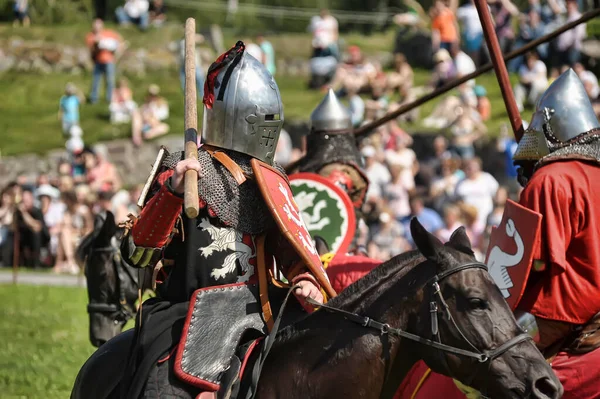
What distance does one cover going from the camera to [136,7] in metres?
31.6

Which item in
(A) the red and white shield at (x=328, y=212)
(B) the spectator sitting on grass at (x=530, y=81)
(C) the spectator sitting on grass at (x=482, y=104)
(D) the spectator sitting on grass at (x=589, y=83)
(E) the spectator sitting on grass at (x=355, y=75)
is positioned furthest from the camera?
(E) the spectator sitting on grass at (x=355, y=75)

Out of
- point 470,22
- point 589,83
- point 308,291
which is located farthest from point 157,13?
point 308,291

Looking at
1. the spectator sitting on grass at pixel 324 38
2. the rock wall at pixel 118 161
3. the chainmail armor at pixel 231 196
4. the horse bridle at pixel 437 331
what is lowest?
the rock wall at pixel 118 161

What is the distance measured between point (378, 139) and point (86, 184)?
19.2 ft

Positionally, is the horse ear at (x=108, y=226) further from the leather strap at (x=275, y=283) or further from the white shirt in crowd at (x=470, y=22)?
the white shirt in crowd at (x=470, y=22)

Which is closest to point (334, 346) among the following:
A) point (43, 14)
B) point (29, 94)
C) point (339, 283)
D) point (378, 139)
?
point (339, 283)

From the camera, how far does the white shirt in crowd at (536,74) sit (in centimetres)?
1953

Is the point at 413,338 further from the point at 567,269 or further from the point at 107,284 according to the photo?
the point at 107,284

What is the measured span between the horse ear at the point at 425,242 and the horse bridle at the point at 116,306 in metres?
4.59

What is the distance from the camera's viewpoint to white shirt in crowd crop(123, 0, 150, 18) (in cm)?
3167

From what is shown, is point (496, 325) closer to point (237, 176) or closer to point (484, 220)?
point (237, 176)

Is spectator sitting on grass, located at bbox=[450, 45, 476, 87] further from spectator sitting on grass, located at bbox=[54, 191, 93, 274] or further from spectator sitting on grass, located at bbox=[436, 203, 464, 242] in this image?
spectator sitting on grass, located at bbox=[54, 191, 93, 274]

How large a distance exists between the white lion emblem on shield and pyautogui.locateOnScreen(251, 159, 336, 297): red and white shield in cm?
121

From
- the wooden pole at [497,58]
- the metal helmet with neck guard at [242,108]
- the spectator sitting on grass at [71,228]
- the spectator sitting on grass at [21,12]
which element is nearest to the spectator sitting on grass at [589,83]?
the spectator sitting on grass at [71,228]
